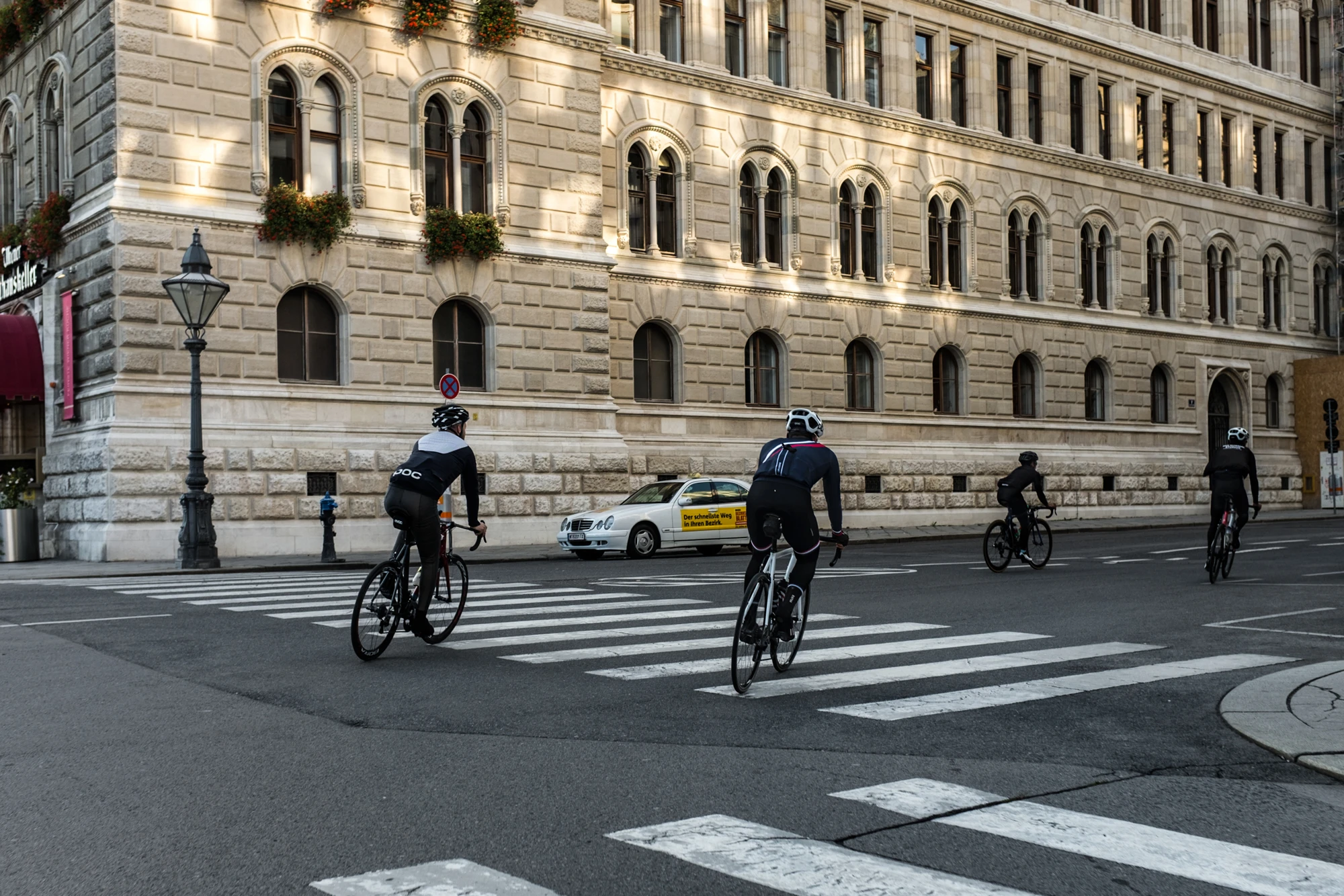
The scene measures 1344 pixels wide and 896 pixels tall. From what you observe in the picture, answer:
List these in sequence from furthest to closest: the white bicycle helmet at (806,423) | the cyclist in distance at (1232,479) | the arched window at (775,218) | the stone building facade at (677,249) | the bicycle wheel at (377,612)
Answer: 1. the arched window at (775,218)
2. the stone building facade at (677,249)
3. the cyclist in distance at (1232,479)
4. the bicycle wheel at (377,612)
5. the white bicycle helmet at (806,423)

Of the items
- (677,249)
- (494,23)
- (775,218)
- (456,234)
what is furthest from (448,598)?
(775,218)

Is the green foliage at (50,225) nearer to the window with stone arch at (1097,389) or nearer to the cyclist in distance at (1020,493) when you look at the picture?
the cyclist in distance at (1020,493)

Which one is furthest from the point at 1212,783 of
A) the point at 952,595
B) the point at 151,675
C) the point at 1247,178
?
the point at 1247,178

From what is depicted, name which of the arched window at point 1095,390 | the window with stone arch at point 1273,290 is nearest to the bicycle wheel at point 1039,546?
the arched window at point 1095,390

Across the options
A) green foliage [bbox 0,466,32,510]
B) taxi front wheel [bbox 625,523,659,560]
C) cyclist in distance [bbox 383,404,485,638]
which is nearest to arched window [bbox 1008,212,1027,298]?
taxi front wheel [bbox 625,523,659,560]

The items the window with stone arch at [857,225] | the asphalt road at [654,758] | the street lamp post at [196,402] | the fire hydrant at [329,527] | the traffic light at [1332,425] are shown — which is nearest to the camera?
the asphalt road at [654,758]

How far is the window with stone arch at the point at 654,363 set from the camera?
3272cm

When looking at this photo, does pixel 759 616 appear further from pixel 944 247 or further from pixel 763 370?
pixel 944 247

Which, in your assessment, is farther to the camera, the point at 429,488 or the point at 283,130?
the point at 283,130

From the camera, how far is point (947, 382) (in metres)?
39.2

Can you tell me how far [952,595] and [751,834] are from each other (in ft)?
36.5

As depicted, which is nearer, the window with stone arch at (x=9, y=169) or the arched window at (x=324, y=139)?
the arched window at (x=324, y=139)

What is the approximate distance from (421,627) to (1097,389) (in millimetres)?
35817

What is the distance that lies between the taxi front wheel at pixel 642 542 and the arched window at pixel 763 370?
9644 mm
